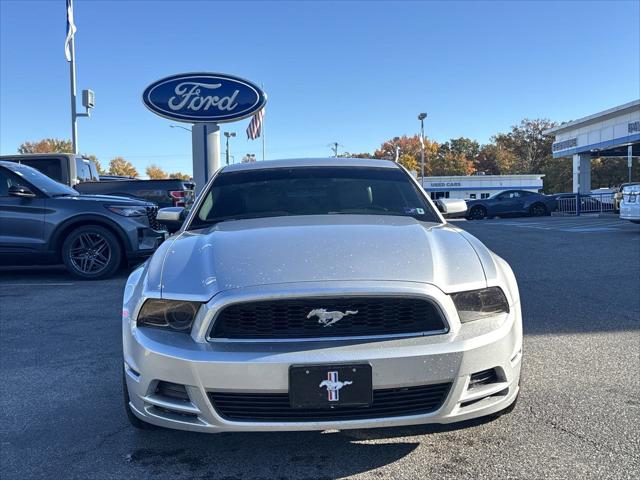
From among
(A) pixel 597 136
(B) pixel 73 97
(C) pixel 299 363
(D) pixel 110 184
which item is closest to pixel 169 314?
(C) pixel 299 363

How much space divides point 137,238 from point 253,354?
632cm

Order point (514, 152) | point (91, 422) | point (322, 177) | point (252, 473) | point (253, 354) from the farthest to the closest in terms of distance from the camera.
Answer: point (514, 152) < point (322, 177) < point (91, 422) < point (252, 473) < point (253, 354)

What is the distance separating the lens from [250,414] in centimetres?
250

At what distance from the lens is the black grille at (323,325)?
8.27 ft

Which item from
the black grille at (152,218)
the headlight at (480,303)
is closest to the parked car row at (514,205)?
the black grille at (152,218)

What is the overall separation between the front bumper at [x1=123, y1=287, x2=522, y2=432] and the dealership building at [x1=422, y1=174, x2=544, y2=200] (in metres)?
48.2

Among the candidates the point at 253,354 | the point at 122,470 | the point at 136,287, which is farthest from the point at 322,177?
the point at 122,470

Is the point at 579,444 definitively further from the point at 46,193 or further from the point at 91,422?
the point at 46,193

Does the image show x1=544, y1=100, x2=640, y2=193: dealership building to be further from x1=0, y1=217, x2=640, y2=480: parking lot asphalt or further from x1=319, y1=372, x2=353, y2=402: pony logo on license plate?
x1=319, y1=372, x2=353, y2=402: pony logo on license plate

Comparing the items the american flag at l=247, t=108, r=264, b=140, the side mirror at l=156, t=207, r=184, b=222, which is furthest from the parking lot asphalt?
the american flag at l=247, t=108, r=264, b=140

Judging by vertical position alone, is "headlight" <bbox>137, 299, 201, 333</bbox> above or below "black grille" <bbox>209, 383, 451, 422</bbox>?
above

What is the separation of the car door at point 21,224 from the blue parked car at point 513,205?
864 inches

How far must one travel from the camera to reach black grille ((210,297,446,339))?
8.27 feet

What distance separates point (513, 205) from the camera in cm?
2698
